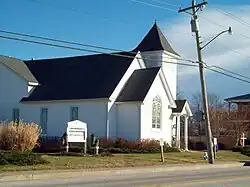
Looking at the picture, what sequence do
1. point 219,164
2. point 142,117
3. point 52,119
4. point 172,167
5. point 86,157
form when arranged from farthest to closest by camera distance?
point 52,119 → point 142,117 → point 219,164 → point 86,157 → point 172,167

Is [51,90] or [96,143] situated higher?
[51,90]

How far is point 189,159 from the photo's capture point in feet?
116

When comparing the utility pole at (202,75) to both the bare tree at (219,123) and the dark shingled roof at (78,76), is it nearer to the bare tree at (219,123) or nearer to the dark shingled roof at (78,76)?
the dark shingled roof at (78,76)

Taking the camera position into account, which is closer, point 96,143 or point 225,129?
point 96,143

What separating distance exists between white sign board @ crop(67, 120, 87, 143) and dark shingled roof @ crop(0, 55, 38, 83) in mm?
14843

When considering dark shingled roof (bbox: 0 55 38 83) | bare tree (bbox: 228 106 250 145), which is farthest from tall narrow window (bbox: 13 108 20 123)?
bare tree (bbox: 228 106 250 145)

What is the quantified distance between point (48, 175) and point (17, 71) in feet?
93.7

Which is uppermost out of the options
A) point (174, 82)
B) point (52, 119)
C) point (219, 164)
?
point (174, 82)

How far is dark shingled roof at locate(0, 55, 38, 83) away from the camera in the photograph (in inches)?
1911

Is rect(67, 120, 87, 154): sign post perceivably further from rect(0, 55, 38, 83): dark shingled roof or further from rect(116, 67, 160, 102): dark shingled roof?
rect(0, 55, 38, 83): dark shingled roof

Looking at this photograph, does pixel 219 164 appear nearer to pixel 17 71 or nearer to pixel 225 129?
pixel 17 71

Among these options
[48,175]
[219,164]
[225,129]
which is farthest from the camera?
[225,129]

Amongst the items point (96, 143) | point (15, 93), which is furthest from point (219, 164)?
point (15, 93)

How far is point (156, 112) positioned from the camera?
45188mm
